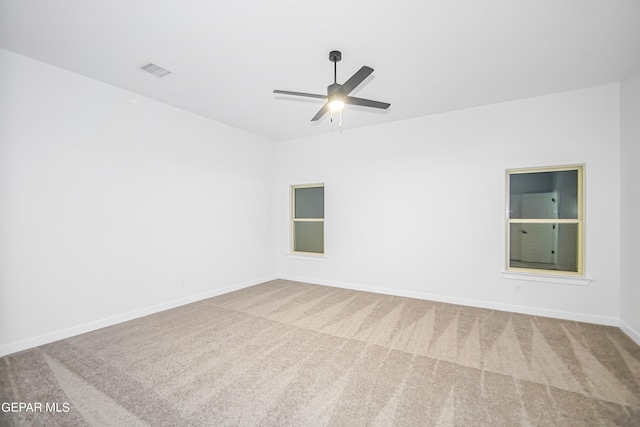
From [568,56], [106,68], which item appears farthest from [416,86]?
[106,68]

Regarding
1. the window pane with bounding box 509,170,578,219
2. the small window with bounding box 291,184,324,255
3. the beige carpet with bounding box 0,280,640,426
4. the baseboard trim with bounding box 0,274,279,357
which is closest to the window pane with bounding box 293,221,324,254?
the small window with bounding box 291,184,324,255

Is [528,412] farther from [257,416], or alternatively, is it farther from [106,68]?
[106,68]

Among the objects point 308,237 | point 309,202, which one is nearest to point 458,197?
point 309,202

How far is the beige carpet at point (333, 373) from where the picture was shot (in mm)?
→ 1896

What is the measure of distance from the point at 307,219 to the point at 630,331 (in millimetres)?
4906

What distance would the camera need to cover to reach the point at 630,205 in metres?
3.17

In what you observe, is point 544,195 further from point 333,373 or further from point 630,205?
point 333,373

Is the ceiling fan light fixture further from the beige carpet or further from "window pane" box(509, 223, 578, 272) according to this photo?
"window pane" box(509, 223, 578, 272)

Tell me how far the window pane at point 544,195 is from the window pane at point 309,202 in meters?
3.36

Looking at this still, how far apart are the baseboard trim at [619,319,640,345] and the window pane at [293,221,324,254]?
4420mm

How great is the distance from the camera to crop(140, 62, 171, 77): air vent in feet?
9.99

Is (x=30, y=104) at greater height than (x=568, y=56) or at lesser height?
lesser

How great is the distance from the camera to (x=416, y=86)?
3.51 meters

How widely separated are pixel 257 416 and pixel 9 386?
2.07 metres
